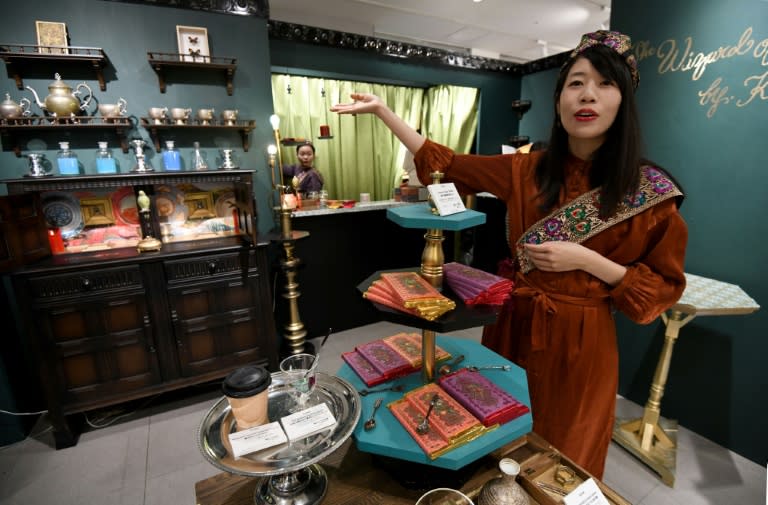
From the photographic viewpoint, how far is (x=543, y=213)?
46.1 inches

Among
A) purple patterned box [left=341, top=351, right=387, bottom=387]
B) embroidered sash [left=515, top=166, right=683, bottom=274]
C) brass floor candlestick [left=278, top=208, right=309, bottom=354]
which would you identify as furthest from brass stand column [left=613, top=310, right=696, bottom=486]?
brass floor candlestick [left=278, top=208, right=309, bottom=354]

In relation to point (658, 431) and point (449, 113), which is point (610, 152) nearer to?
point (658, 431)

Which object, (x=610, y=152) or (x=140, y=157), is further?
(x=140, y=157)

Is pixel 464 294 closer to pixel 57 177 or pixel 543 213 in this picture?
pixel 543 213

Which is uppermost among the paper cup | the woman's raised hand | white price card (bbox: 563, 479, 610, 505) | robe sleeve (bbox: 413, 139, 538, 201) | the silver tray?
the woman's raised hand

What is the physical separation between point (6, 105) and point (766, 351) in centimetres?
418

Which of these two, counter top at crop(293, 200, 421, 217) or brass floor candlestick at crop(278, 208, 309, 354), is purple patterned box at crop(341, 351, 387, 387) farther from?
counter top at crop(293, 200, 421, 217)

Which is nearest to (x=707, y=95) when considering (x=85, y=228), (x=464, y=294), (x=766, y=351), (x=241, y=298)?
(x=766, y=351)

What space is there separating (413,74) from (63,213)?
3240mm

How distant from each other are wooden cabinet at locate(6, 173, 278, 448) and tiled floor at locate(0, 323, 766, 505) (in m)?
0.20

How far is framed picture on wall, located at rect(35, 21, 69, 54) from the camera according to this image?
204cm

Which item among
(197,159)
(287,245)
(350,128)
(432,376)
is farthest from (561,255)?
(350,128)

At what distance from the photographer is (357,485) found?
2.97 feet

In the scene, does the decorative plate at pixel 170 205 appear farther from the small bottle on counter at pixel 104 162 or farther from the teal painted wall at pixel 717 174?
the teal painted wall at pixel 717 174
